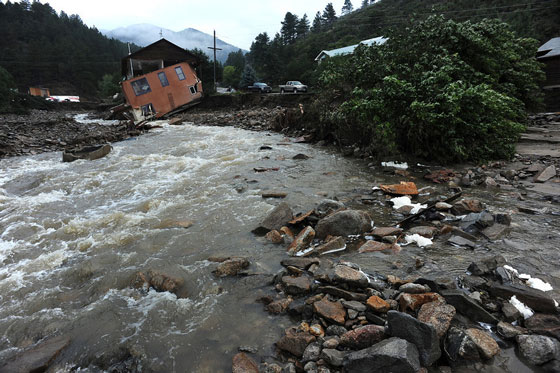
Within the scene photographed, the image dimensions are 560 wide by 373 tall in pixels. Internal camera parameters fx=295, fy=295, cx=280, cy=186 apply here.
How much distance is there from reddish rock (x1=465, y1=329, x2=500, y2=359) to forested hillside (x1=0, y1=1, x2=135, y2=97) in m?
106

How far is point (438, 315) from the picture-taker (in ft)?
8.20

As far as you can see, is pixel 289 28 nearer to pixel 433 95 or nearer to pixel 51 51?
pixel 51 51

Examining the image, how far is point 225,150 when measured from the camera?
1260 cm

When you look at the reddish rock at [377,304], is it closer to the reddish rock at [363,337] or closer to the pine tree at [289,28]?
the reddish rock at [363,337]

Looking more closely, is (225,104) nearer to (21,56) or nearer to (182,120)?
(182,120)

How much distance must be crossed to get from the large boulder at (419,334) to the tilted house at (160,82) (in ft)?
96.2

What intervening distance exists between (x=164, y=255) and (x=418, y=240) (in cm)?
374

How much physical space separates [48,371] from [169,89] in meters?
31.4

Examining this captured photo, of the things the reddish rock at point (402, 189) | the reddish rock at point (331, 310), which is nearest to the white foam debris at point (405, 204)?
the reddish rock at point (402, 189)

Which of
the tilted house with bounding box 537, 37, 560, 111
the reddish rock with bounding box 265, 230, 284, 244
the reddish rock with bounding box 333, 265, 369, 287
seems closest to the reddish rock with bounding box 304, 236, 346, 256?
the reddish rock with bounding box 265, 230, 284, 244

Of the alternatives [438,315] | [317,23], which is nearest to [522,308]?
[438,315]

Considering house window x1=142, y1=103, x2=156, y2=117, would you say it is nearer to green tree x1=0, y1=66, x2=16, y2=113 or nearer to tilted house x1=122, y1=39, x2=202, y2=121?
tilted house x1=122, y1=39, x2=202, y2=121

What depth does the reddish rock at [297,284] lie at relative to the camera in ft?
10.7

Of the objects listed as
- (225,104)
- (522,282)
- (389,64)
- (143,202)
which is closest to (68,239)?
(143,202)
